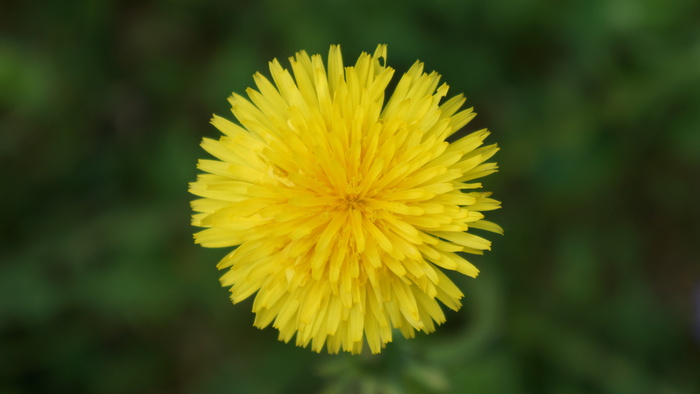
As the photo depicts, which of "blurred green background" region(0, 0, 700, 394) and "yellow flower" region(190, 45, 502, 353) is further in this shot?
"blurred green background" region(0, 0, 700, 394)

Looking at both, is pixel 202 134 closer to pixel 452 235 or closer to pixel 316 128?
pixel 316 128

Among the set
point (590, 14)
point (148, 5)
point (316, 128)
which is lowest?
point (316, 128)

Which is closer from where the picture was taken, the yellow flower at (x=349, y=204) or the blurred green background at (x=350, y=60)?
the yellow flower at (x=349, y=204)

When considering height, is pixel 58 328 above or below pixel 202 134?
below

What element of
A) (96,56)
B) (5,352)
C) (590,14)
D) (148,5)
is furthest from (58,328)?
(590,14)

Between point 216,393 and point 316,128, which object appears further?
point 216,393
